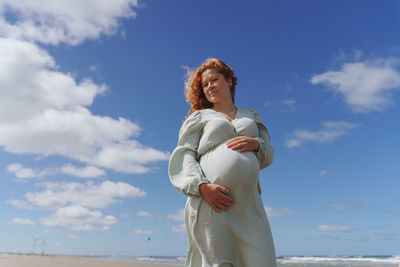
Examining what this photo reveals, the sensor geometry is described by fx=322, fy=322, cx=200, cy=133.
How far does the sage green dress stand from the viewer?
259 cm

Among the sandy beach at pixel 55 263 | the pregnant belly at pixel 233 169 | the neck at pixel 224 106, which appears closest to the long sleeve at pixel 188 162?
the pregnant belly at pixel 233 169

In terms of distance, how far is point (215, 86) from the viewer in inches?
127

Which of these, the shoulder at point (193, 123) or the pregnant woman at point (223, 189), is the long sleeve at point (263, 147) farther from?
the shoulder at point (193, 123)

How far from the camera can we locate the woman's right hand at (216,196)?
8.54ft

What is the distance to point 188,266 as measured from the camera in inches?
108

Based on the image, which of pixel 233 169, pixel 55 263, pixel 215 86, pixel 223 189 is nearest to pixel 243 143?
pixel 233 169

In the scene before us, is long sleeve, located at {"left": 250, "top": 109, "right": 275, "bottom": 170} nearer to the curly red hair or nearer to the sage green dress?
the sage green dress

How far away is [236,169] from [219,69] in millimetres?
1169

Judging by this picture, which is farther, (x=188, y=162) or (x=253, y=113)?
(x=253, y=113)

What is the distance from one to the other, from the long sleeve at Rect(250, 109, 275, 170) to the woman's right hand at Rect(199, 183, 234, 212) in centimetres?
53

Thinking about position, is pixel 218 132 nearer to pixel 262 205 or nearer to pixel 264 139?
pixel 264 139

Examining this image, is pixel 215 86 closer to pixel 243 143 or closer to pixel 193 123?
pixel 193 123

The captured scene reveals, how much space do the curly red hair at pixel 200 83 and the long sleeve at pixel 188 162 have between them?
1.06 ft

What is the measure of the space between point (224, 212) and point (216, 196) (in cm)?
16
